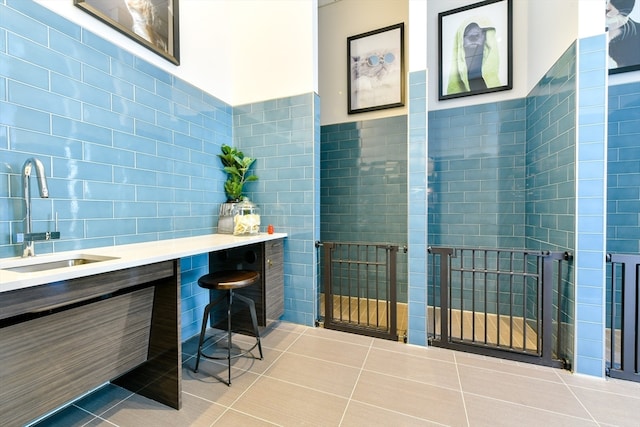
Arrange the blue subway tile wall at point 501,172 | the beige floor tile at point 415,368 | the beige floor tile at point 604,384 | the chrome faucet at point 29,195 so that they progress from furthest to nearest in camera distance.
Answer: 1. the blue subway tile wall at point 501,172
2. the beige floor tile at point 415,368
3. the beige floor tile at point 604,384
4. the chrome faucet at point 29,195

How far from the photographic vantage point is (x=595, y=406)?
1.38 metres

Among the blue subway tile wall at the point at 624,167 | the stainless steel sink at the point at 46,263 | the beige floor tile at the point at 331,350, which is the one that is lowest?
the beige floor tile at the point at 331,350

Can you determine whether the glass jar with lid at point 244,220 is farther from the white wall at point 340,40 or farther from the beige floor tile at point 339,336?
the white wall at point 340,40

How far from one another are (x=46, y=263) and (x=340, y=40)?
11.7 ft

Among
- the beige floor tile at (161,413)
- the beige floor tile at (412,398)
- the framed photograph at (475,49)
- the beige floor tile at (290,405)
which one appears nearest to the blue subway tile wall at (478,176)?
the framed photograph at (475,49)

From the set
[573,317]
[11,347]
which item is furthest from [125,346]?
[573,317]

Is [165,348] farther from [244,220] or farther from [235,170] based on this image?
[235,170]

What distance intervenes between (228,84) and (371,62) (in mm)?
1719

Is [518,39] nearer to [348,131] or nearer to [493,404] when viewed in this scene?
[348,131]

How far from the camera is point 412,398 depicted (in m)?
1.46

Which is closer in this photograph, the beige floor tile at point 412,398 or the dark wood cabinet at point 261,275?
→ the beige floor tile at point 412,398

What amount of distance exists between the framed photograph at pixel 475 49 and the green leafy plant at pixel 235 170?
88.1 inches

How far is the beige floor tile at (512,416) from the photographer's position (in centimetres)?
127

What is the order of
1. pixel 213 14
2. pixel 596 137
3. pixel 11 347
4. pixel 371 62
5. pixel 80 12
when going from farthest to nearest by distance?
1. pixel 371 62
2. pixel 213 14
3. pixel 596 137
4. pixel 80 12
5. pixel 11 347
